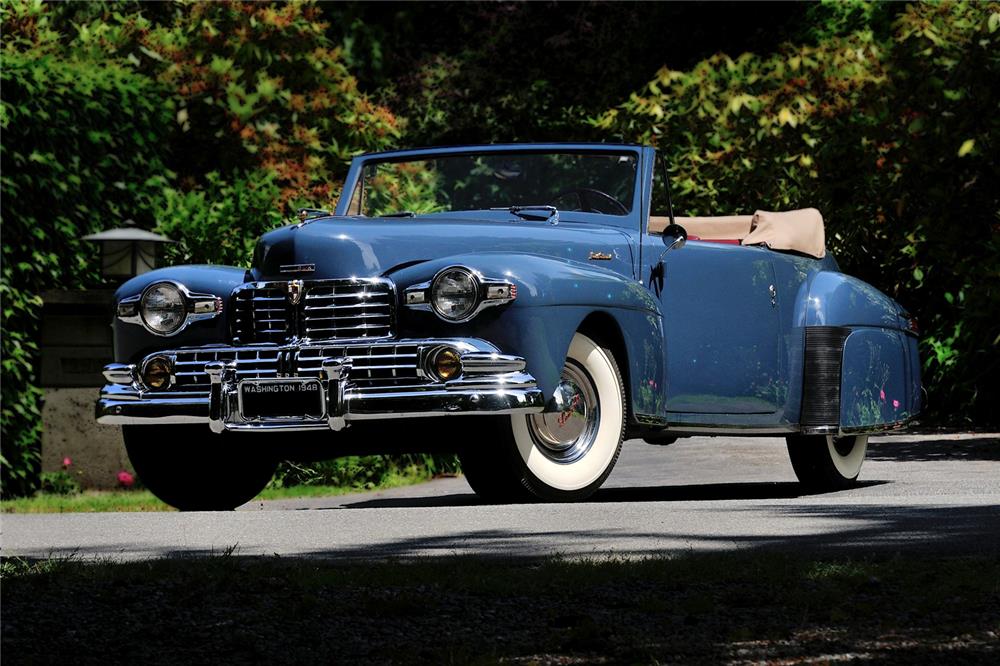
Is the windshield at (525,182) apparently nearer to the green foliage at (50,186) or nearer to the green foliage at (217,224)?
the green foliage at (217,224)

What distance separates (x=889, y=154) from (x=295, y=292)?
7928mm

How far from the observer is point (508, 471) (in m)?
7.38

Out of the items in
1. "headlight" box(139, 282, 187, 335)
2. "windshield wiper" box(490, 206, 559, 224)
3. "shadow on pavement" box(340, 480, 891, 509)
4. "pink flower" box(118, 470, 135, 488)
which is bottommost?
"pink flower" box(118, 470, 135, 488)

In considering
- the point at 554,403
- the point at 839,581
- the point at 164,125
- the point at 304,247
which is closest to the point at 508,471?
the point at 554,403

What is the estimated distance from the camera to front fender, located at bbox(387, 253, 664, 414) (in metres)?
7.14

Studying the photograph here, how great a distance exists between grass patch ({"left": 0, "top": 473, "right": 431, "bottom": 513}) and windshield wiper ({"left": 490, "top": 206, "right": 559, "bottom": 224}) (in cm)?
317

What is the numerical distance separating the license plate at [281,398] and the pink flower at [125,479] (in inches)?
199

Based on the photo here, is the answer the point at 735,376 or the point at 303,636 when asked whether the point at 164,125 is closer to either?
the point at 735,376

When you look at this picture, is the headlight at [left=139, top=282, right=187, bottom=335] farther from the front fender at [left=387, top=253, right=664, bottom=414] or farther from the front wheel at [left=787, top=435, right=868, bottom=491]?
the front wheel at [left=787, top=435, right=868, bottom=491]

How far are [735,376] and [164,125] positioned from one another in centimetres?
620

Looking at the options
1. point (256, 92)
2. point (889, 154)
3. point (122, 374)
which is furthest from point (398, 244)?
point (256, 92)

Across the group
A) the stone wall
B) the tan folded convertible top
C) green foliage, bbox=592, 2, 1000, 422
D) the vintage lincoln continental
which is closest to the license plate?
the vintage lincoln continental

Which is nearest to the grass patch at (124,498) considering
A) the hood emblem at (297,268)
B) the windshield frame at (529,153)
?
the windshield frame at (529,153)

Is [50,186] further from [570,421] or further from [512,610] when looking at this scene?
[512,610]
